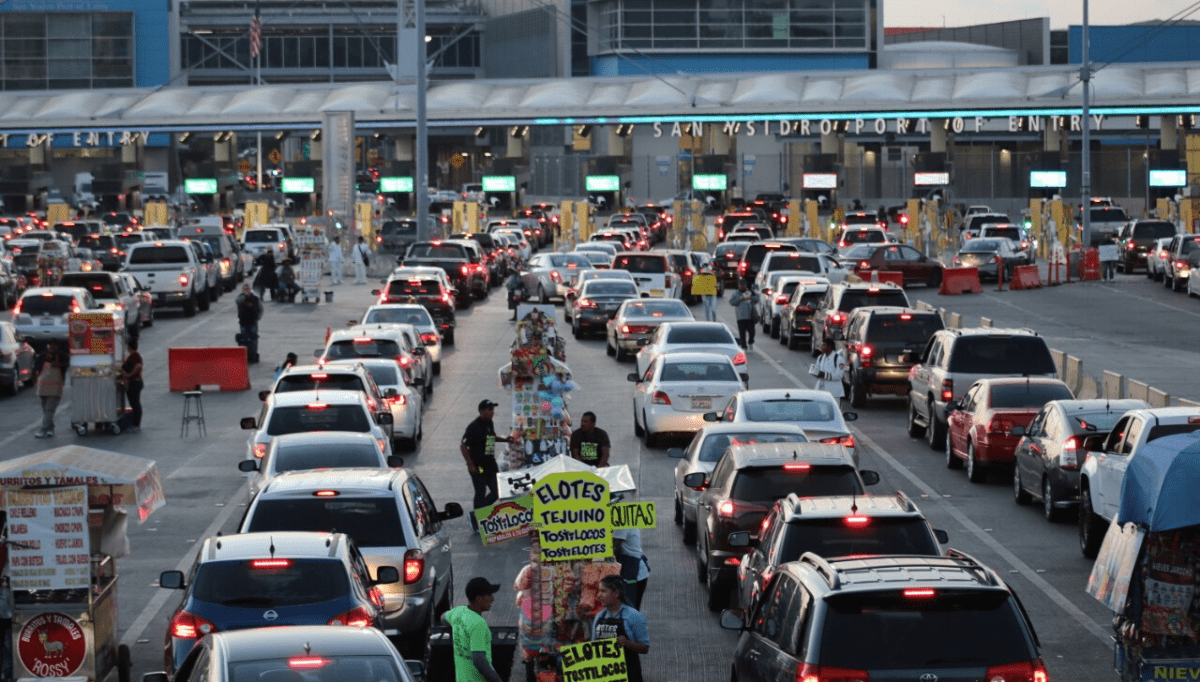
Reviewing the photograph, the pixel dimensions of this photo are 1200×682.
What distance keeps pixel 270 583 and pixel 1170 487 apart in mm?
5559

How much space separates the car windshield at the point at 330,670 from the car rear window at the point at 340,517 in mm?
5023

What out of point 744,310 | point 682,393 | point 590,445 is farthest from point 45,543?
point 744,310

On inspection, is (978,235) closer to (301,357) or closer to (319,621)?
(301,357)

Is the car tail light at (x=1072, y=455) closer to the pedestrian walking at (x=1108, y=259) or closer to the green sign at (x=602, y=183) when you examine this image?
the pedestrian walking at (x=1108, y=259)

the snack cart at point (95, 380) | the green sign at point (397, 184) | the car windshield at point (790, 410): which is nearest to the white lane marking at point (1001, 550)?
the car windshield at point (790, 410)

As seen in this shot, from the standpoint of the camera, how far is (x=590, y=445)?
20188 millimetres

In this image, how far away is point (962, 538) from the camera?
20297 mm

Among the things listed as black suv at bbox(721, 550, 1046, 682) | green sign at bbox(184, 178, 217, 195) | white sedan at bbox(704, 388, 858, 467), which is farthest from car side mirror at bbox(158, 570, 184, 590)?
green sign at bbox(184, 178, 217, 195)

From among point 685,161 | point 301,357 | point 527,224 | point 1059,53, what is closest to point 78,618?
point 301,357

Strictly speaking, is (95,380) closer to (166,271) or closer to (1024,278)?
(166,271)

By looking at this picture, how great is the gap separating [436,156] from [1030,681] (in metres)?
137

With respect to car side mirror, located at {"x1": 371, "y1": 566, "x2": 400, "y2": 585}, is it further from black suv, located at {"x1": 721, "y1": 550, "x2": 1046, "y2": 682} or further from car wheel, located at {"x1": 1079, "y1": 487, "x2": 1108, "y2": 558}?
car wheel, located at {"x1": 1079, "y1": 487, "x2": 1108, "y2": 558}

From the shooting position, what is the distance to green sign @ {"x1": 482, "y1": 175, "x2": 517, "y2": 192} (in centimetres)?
10056

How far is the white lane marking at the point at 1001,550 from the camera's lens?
1620cm
